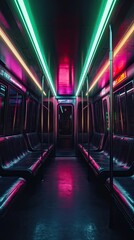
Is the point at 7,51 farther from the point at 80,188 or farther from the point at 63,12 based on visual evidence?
the point at 80,188

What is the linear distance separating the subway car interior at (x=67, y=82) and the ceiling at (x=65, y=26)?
0.4 inches

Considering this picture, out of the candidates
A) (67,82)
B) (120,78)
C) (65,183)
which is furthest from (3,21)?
(67,82)

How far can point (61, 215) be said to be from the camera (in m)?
3.29

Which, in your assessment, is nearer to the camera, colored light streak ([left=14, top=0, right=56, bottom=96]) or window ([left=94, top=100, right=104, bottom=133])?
colored light streak ([left=14, top=0, right=56, bottom=96])

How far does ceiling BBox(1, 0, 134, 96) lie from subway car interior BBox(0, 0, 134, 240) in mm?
10

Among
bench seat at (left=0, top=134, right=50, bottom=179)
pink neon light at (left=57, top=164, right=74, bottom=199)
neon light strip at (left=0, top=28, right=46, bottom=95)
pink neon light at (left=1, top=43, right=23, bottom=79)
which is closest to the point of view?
neon light strip at (left=0, top=28, right=46, bottom=95)

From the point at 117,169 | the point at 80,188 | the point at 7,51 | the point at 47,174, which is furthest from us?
the point at 47,174

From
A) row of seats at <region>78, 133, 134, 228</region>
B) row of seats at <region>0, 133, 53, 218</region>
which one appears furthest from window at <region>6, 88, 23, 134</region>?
row of seats at <region>78, 133, 134, 228</region>

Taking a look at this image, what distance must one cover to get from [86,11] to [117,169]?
2506 mm

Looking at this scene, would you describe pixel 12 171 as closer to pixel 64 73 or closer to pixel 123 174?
pixel 123 174

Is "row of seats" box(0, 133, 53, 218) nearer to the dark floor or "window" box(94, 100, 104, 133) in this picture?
the dark floor

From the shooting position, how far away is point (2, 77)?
4770 mm

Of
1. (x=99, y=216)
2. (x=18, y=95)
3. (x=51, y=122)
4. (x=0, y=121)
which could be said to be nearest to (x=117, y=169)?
(x=99, y=216)

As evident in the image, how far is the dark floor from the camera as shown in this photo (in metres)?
2.68
